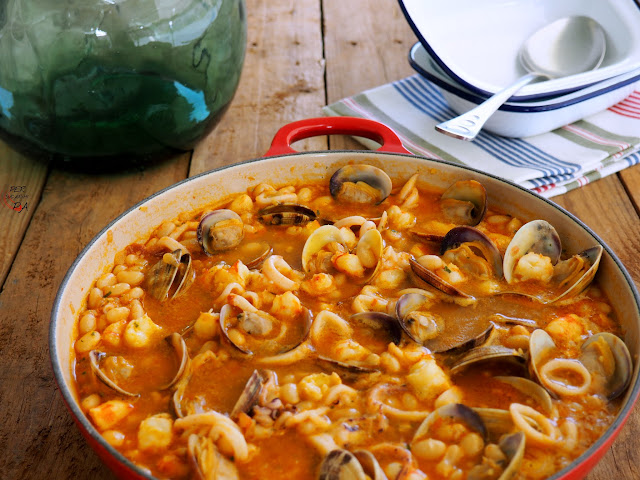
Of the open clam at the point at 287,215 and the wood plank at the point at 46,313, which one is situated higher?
the open clam at the point at 287,215

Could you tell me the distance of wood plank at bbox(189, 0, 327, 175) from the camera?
4.16 m

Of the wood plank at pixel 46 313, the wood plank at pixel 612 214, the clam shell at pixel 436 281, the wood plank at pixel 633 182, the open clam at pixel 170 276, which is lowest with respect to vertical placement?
the wood plank at pixel 46 313

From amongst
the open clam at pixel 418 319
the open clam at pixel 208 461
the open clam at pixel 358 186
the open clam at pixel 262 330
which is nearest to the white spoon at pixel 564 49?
the open clam at pixel 358 186

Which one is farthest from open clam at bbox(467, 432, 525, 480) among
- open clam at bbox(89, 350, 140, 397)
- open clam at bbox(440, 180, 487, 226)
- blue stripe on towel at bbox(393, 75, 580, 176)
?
blue stripe on towel at bbox(393, 75, 580, 176)

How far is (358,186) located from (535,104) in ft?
4.06

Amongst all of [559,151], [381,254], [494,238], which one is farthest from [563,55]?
[381,254]

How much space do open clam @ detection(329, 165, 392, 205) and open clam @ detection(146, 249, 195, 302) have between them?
2.52 ft

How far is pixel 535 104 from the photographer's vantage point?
12.3ft

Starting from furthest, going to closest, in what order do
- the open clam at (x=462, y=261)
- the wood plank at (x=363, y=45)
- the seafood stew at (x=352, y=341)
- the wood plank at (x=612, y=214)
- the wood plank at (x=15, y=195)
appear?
the wood plank at (x=363, y=45), the wood plank at (x=15, y=195), the wood plank at (x=612, y=214), the open clam at (x=462, y=261), the seafood stew at (x=352, y=341)

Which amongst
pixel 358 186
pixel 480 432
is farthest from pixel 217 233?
pixel 480 432

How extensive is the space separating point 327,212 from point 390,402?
1.14 meters

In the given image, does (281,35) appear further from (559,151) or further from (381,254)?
(381,254)

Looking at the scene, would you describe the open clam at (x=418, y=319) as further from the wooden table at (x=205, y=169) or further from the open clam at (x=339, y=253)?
the wooden table at (x=205, y=169)

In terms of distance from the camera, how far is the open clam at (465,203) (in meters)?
2.98
